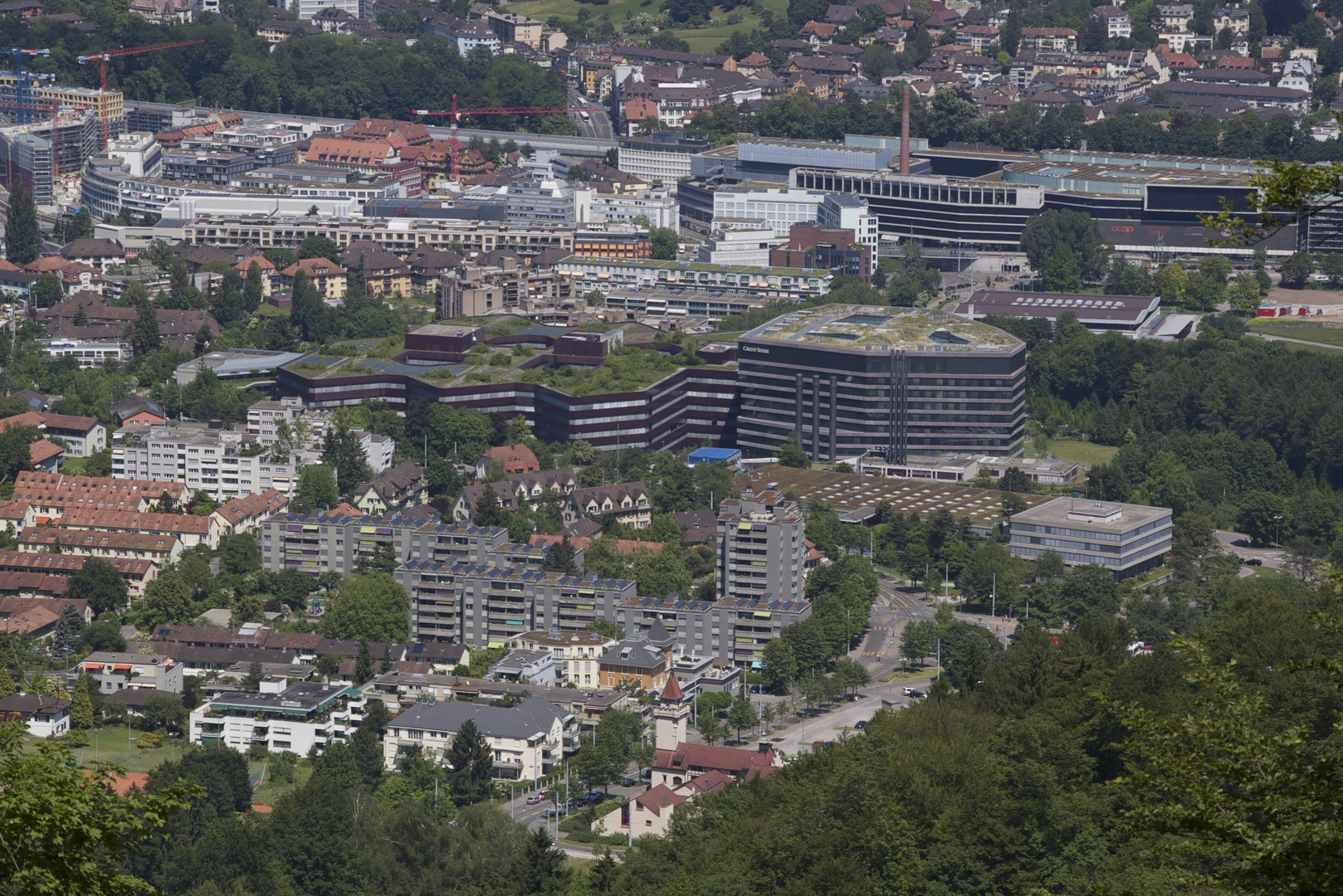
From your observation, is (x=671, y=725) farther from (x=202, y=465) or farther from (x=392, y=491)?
(x=202, y=465)

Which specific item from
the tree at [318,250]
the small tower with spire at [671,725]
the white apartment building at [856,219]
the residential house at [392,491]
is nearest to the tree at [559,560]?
the residential house at [392,491]

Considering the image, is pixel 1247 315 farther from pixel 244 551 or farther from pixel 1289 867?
pixel 1289 867

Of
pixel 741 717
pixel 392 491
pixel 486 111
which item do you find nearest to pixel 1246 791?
pixel 741 717

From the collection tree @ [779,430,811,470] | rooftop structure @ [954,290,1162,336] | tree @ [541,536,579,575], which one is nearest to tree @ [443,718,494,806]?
tree @ [541,536,579,575]

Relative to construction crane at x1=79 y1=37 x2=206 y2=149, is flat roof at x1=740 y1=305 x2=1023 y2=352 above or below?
below

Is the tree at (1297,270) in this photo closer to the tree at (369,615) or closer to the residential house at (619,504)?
the residential house at (619,504)

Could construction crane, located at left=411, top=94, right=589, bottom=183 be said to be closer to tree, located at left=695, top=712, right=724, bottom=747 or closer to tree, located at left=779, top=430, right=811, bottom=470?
tree, located at left=779, top=430, right=811, bottom=470

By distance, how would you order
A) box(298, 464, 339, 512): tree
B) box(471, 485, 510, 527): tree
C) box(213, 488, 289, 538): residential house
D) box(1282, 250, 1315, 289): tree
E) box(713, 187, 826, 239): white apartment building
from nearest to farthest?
1. box(471, 485, 510, 527): tree
2. box(213, 488, 289, 538): residential house
3. box(298, 464, 339, 512): tree
4. box(1282, 250, 1315, 289): tree
5. box(713, 187, 826, 239): white apartment building

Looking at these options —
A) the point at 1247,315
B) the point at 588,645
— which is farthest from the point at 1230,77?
the point at 588,645
